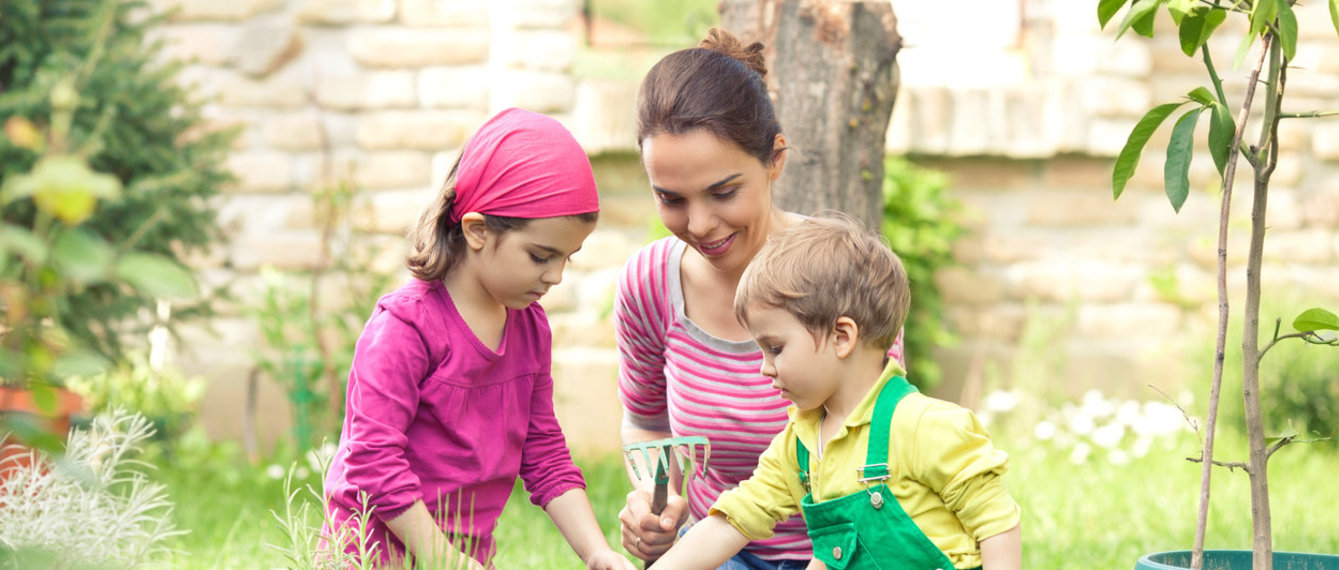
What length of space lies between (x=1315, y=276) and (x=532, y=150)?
4594 millimetres

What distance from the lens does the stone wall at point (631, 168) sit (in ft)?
16.9

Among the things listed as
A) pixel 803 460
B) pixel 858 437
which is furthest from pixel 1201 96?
pixel 803 460

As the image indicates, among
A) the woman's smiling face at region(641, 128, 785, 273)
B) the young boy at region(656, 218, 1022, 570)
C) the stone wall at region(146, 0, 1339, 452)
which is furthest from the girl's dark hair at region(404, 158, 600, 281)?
the stone wall at region(146, 0, 1339, 452)

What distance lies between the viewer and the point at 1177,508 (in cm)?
383

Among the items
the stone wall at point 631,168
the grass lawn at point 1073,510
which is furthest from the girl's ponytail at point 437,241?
the stone wall at point 631,168

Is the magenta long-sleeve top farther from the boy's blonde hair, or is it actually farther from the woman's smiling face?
the boy's blonde hair

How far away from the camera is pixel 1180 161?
181 centimetres

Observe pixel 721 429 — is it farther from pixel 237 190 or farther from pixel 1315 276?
pixel 1315 276

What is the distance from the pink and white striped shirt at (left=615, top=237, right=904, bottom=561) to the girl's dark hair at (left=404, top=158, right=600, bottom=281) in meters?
0.33

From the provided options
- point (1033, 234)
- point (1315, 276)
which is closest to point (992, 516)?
point (1033, 234)

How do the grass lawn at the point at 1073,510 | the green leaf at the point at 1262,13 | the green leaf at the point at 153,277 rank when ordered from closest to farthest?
1. the green leaf at the point at 153,277
2. the green leaf at the point at 1262,13
3. the grass lawn at the point at 1073,510

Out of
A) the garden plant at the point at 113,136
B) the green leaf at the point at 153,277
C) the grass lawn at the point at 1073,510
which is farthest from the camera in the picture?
the garden plant at the point at 113,136

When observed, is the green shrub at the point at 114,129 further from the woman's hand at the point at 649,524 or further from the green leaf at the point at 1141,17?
the green leaf at the point at 1141,17

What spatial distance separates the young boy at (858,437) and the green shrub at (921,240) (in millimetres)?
3145
